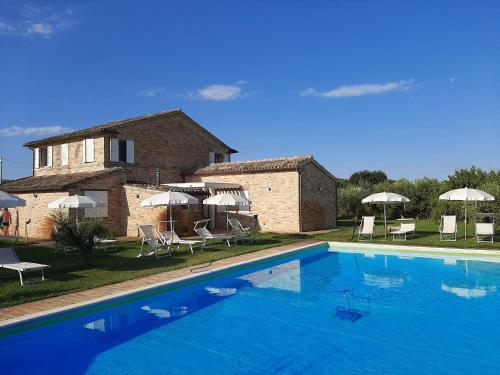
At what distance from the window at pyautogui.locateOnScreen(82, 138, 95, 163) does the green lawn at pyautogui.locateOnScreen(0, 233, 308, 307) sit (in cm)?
904

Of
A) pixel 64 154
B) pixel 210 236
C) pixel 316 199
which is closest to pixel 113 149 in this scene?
pixel 64 154

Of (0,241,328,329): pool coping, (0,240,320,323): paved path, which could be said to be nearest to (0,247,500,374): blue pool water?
(0,241,328,329): pool coping

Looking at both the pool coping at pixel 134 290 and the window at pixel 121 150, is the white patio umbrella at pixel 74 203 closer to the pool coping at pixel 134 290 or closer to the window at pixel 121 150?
the pool coping at pixel 134 290

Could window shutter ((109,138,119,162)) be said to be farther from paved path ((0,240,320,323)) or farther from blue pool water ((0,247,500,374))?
blue pool water ((0,247,500,374))

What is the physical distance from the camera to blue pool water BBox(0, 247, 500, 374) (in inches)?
243

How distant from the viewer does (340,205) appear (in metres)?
35.2

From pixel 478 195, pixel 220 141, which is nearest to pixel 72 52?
pixel 220 141

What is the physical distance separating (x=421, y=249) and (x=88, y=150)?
20.2m

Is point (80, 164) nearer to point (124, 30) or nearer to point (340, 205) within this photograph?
point (124, 30)

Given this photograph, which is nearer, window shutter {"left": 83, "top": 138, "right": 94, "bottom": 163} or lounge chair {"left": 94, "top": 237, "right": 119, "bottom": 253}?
lounge chair {"left": 94, "top": 237, "right": 119, "bottom": 253}

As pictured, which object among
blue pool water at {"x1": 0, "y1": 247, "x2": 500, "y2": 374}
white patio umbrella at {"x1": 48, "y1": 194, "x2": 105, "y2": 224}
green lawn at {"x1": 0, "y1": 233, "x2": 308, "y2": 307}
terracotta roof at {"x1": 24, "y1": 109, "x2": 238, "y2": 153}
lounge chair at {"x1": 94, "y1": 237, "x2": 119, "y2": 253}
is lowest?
blue pool water at {"x1": 0, "y1": 247, "x2": 500, "y2": 374}

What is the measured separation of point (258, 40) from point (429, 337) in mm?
17498

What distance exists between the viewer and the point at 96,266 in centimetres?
1215

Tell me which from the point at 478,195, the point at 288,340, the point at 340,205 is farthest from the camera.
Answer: the point at 340,205
